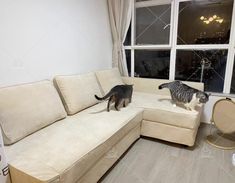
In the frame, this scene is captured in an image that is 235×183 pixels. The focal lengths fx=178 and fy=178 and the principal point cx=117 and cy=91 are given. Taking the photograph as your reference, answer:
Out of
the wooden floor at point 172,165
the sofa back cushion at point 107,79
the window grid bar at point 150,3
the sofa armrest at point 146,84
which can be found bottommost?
the wooden floor at point 172,165

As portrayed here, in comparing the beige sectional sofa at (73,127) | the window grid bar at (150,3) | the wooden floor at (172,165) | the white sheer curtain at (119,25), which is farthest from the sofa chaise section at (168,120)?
the window grid bar at (150,3)

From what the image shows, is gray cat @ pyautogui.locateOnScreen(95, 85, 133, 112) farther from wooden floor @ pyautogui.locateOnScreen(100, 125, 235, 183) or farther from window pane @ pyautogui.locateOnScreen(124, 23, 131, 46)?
window pane @ pyautogui.locateOnScreen(124, 23, 131, 46)

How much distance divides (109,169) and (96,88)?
1.12m

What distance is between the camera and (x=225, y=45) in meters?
2.74

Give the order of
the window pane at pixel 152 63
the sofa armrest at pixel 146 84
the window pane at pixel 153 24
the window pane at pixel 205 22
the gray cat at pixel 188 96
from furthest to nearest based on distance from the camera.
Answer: the window pane at pixel 152 63 → the window pane at pixel 153 24 → the sofa armrest at pixel 146 84 → the window pane at pixel 205 22 → the gray cat at pixel 188 96

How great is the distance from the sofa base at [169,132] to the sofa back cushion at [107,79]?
778 mm

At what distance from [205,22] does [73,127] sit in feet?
8.50

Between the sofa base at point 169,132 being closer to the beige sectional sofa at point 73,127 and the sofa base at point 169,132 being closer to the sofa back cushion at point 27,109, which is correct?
the beige sectional sofa at point 73,127

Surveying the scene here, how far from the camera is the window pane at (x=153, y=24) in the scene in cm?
315

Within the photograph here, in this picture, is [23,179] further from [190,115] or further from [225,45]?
[225,45]

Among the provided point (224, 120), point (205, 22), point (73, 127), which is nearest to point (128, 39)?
point (205, 22)

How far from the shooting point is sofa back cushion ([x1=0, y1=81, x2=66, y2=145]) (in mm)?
1493

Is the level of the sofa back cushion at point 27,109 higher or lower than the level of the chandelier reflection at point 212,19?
lower

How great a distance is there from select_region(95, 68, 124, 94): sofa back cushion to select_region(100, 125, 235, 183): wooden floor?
96cm
